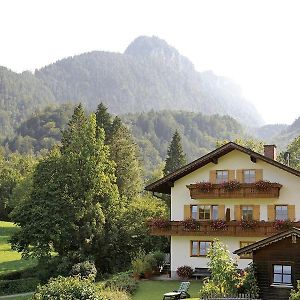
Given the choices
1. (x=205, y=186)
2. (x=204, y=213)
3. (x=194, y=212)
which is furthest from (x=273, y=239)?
(x=194, y=212)

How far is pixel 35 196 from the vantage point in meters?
43.3

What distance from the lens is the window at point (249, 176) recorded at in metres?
35.0

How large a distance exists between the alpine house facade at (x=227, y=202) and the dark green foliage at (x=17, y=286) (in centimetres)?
1187

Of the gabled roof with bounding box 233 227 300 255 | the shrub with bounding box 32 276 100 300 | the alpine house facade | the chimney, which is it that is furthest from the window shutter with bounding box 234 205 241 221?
the shrub with bounding box 32 276 100 300

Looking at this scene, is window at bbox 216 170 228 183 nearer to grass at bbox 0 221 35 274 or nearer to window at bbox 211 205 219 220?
window at bbox 211 205 219 220

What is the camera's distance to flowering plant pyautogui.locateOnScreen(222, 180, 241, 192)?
34062mm

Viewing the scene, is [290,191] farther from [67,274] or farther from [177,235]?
[67,274]

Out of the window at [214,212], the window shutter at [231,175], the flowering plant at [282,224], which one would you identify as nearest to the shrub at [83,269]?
the window at [214,212]

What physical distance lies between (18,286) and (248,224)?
60.9 feet

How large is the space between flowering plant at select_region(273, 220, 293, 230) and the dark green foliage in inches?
730

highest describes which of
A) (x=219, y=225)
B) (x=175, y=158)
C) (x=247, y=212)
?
(x=175, y=158)

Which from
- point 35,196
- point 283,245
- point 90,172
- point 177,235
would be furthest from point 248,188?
point 35,196

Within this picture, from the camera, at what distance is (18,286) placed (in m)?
42.1

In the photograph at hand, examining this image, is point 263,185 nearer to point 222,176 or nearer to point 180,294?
point 222,176
